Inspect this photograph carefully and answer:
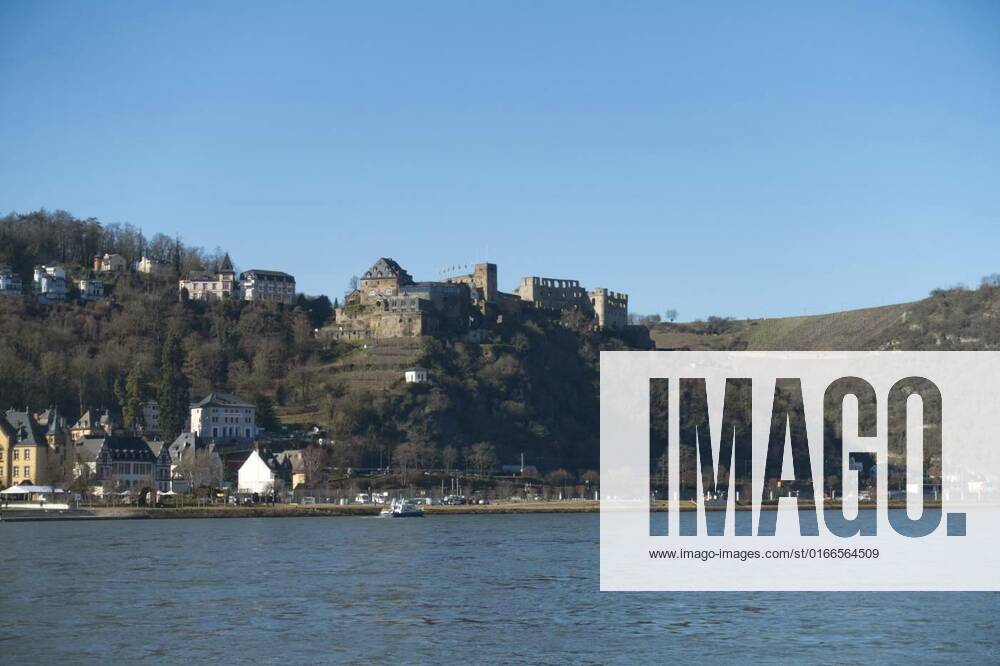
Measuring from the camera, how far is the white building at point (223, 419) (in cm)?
10919

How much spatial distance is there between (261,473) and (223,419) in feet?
47.7

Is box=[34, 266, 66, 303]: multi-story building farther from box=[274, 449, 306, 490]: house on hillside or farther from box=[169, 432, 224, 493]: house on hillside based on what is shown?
box=[274, 449, 306, 490]: house on hillside

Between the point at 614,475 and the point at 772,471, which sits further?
the point at 772,471

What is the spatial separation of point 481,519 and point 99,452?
28937 mm

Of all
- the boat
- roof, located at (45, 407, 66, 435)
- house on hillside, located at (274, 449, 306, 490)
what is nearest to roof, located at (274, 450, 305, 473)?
house on hillside, located at (274, 449, 306, 490)

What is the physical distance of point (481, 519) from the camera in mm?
80750

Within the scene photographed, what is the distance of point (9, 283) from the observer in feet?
437

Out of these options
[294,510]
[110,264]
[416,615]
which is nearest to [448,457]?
[294,510]

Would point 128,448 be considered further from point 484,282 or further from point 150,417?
point 484,282

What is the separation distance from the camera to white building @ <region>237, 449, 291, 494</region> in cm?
9575

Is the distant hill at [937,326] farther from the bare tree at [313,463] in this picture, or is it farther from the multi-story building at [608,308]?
the bare tree at [313,463]

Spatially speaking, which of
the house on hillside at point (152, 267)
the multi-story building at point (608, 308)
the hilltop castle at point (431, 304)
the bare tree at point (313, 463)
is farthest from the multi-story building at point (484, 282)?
the bare tree at point (313, 463)

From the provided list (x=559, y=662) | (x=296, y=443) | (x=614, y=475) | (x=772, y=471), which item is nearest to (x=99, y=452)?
(x=296, y=443)

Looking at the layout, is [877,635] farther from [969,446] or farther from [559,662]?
[969,446]
